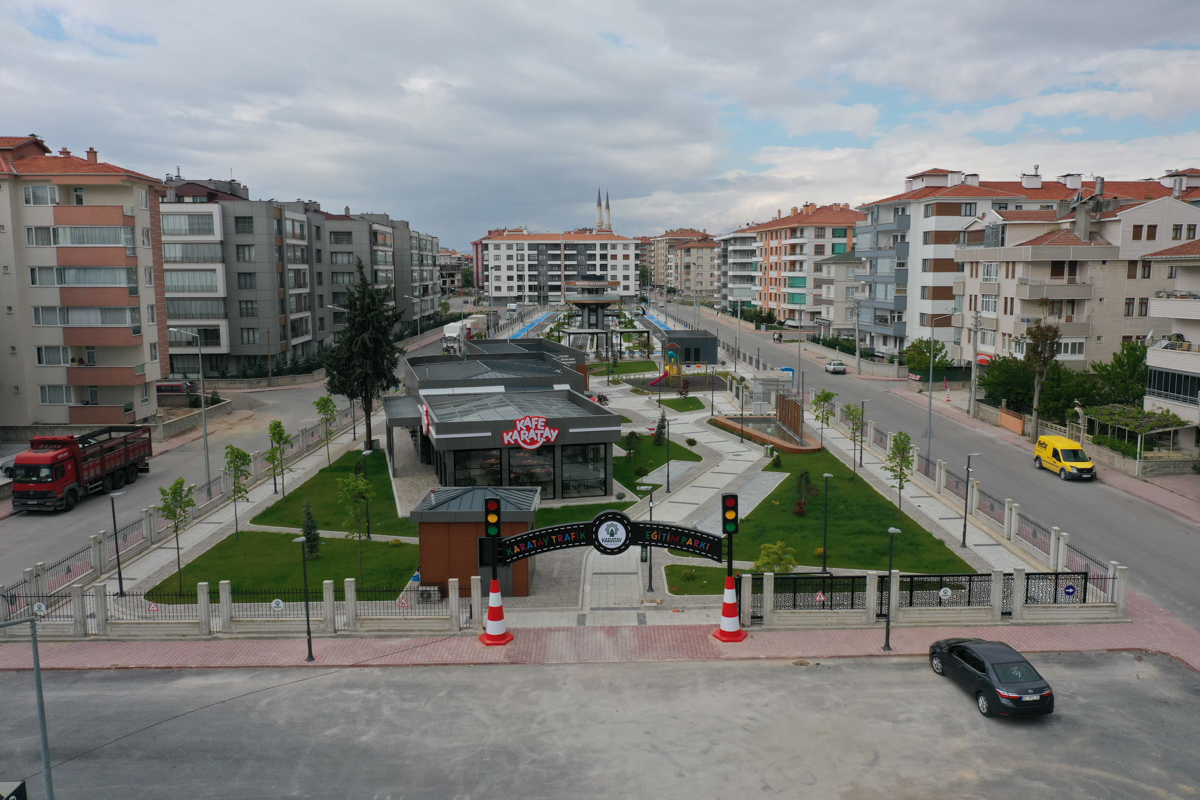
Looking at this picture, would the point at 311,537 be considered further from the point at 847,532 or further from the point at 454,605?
Result: the point at 847,532

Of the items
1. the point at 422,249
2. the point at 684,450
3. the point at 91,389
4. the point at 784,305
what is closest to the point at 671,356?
the point at 684,450

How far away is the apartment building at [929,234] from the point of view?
260 feet

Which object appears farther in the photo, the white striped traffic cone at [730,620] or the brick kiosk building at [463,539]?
the brick kiosk building at [463,539]

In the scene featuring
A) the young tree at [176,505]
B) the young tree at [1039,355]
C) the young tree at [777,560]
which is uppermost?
the young tree at [1039,355]

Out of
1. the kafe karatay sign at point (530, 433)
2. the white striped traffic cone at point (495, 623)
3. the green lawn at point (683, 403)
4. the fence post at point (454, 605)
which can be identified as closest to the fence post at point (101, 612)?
the fence post at point (454, 605)

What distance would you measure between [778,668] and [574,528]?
7005 mm

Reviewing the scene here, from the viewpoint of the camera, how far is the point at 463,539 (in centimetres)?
2786

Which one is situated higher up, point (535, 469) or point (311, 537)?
point (535, 469)

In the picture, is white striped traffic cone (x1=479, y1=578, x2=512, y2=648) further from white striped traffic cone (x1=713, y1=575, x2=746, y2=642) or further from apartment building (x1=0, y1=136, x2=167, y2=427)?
apartment building (x1=0, y1=136, x2=167, y2=427)

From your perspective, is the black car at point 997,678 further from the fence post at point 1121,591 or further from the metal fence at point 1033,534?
the metal fence at point 1033,534

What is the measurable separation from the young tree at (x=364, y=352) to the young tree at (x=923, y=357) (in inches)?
1741

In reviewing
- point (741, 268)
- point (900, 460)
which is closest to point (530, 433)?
point (900, 460)

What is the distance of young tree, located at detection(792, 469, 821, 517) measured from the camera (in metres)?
36.7

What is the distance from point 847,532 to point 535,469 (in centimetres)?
1360
